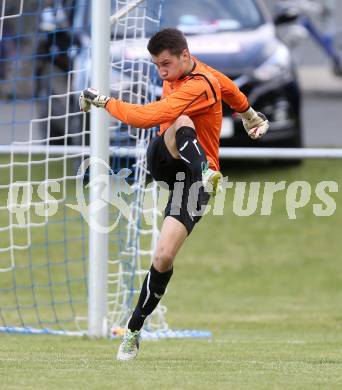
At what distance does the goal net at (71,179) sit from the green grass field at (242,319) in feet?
2.29

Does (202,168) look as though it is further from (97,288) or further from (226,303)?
(226,303)

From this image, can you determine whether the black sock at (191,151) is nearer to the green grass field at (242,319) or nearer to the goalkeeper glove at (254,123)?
the goalkeeper glove at (254,123)

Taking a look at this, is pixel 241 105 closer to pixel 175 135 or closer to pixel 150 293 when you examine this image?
pixel 175 135

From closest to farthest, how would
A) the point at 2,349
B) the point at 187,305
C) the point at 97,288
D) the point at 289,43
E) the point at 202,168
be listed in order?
the point at 202,168 < the point at 2,349 < the point at 97,288 < the point at 187,305 < the point at 289,43

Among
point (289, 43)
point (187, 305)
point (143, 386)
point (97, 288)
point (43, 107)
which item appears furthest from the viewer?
point (289, 43)

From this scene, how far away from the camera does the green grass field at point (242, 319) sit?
616 cm

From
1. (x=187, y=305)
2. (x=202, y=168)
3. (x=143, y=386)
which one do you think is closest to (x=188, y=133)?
(x=202, y=168)

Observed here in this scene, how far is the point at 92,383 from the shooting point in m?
5.91

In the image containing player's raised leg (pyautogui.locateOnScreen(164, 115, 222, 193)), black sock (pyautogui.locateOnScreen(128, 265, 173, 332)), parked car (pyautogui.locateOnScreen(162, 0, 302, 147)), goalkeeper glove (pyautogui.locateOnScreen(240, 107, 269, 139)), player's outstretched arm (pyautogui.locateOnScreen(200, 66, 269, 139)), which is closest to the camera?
player's raised leg (pyautogui.locateOnScreen(164, 115, 222, 193))

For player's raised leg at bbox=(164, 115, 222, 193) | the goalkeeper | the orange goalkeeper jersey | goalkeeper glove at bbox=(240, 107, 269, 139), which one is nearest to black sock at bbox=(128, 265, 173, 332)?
the goalkeeper

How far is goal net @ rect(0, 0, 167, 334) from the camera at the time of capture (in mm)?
9281

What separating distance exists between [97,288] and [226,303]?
2971 millimetres

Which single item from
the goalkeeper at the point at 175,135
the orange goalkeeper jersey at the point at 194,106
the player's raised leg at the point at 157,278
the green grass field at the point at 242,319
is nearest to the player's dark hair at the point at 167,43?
the goalkeeper at the point at 175,135

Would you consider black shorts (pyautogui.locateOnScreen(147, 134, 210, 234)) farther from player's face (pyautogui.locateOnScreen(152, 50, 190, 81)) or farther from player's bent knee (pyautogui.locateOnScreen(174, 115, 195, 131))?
player's face (pyautogui.locateOnScreen(152, 50, 190, 81))
